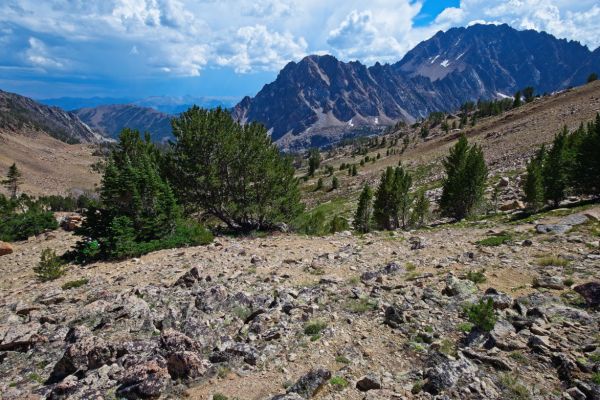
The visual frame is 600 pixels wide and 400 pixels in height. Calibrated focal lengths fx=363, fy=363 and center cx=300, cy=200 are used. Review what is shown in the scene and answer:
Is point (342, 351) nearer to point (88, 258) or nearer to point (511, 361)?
point (511, 361)

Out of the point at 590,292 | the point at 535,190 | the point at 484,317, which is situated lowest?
the point at 484,317

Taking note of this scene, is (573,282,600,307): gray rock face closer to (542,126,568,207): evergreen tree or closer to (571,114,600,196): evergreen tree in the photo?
(571,114,600,196): evergreen tree

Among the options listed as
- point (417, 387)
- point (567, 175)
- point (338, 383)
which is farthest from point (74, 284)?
point (567, 175)

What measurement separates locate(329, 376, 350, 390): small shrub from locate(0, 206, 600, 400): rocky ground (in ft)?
0.10

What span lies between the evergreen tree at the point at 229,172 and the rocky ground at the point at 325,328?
41.5 ft

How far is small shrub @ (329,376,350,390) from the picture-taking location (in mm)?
8883

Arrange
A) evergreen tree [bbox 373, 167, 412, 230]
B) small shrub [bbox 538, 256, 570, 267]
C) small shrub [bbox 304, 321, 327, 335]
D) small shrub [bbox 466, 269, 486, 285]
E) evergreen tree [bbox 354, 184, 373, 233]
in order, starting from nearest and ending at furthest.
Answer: small shrub [bbox 304, 321, 327, 335] → small shrub [bbox 466, 269, 486, 285] → small shrub [bbox 538, 256, 570, 267] → evergreen tree [bbox 373, 167, 412, 230] → evergreen tree [bbox 354, 184, 373, 233]

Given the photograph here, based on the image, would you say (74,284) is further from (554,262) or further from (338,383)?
(554,262)

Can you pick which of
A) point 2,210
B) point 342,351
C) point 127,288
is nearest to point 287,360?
point 342,351

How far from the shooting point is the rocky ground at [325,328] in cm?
892

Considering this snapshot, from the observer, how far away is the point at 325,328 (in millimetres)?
11398

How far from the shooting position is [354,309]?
1242cm

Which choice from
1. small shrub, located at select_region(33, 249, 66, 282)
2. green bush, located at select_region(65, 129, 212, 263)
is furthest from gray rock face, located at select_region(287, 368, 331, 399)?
small shrub, located at select_region(33, 249, 66, 282)

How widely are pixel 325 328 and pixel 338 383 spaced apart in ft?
8.24
